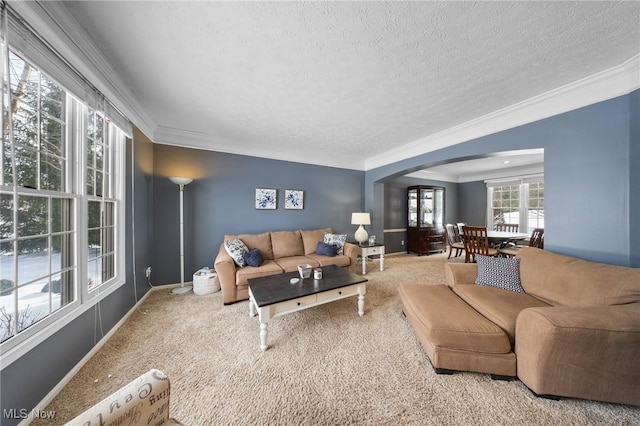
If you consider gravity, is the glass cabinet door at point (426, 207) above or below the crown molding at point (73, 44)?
below

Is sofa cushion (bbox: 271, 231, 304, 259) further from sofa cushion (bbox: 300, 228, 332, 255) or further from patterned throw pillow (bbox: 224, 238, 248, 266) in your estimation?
patterned throw pillow (bbox: 224, 238, 248, 266)

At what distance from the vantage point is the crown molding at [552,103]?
5.64 feet

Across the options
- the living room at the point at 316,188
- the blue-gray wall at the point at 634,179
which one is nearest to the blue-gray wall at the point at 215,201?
the living room at the point at 316,188

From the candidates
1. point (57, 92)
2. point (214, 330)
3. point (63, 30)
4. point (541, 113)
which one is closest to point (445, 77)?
point (541, 113)

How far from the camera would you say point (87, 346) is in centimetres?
161

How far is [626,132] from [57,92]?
4.71 metres

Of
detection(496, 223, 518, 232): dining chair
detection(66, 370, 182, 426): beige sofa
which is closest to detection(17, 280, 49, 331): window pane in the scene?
detection(66, 370, 182, 426): beige sofa

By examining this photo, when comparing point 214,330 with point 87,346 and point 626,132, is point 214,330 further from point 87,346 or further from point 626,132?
point 626,132

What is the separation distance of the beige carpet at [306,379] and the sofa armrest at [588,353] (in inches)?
5.2

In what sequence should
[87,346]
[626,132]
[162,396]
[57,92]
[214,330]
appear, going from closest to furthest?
[162,396] → [57,92] → [87,346] → [626,132] → [214,330]

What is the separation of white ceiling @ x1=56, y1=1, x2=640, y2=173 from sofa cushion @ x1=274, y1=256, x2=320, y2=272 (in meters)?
2.12

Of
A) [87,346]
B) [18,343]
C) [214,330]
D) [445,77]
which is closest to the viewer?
[18,343]

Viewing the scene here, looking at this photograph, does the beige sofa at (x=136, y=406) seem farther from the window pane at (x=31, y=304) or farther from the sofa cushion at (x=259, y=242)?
the sofa cushion at (x=259, y=242)

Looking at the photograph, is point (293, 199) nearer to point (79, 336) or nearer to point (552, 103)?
point (79, 336)
